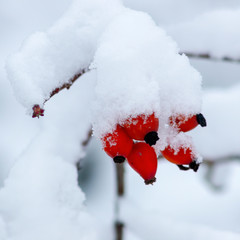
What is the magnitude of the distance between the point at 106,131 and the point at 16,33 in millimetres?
3217

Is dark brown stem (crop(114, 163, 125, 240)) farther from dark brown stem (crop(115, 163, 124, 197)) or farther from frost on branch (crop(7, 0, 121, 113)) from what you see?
frost on branch (crop(7, 0, 121, 113))

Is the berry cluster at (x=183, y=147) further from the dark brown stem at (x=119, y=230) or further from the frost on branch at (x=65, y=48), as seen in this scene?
the dark brown stem at (x=119, y=230)

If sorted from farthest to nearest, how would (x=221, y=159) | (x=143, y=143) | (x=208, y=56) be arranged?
1. (x=221, y=159)
2. (x=208, y=56)
3. (x=143, y=143)

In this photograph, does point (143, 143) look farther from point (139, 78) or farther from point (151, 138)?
point (139, 78)

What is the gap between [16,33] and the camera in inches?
155

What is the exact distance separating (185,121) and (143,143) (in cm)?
12

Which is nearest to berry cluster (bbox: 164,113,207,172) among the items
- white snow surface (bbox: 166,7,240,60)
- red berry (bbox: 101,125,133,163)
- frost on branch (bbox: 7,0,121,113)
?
red berry (bbox: 101,125,133,163)

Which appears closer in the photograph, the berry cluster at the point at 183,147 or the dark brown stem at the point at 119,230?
the berry cluster at the point at 183,147

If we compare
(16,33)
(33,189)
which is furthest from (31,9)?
(33,189)

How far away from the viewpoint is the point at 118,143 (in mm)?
964

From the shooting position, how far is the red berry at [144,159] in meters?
1.01

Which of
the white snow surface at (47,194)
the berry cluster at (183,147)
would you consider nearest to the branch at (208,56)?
the white snow surface at (47,194)

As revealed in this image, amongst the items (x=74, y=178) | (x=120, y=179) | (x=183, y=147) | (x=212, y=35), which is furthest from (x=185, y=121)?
(x=120, y=179)

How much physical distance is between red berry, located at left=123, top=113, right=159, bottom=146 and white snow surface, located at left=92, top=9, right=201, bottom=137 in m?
0.01
